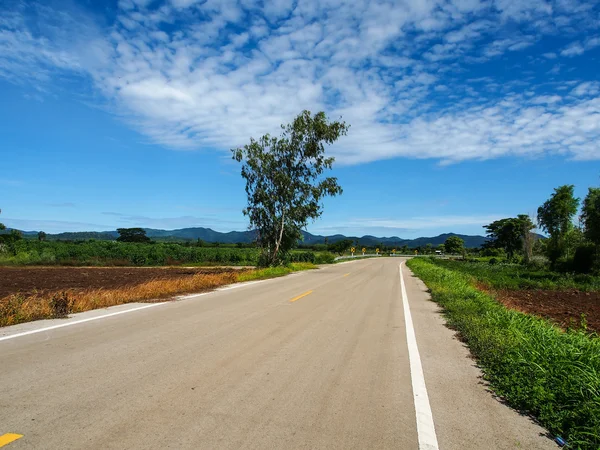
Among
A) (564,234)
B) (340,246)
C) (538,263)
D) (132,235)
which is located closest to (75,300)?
(538,263)

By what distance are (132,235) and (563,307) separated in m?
97.2

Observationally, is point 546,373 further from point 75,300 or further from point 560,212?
point 560,212

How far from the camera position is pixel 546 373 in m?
4.81

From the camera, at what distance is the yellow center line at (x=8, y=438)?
10.9ft

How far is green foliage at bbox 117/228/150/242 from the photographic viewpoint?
95.4 m

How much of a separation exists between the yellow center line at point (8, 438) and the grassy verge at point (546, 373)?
4680 millimetres

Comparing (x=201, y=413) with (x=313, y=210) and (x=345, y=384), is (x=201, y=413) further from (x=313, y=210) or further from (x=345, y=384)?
(x=313, y=210)

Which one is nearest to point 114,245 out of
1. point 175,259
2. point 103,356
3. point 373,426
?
point 175,259

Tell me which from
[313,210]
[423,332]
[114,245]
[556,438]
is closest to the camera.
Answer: [556,438]

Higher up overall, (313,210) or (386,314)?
(313,210)

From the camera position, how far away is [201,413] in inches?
158

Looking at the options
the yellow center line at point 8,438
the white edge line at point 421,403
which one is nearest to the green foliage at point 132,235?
the white edge line at point 421,403

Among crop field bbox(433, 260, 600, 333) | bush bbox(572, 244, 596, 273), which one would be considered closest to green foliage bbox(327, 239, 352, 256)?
bush bbox(572, 244, 596, 273)

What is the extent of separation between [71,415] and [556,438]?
Answer: 4.52 metres
